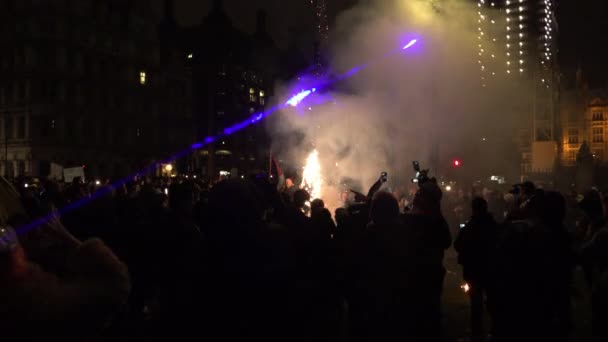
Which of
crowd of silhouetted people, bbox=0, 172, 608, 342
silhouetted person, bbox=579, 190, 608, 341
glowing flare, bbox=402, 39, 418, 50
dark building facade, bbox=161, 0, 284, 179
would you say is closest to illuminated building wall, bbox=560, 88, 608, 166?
dark building facade, bbox=161, 0, 284, 179

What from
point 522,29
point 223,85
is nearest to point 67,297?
point 223,85

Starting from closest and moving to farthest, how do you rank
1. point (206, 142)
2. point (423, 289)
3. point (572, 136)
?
point (423, 289) → point (206, 142) → point (572, 136)

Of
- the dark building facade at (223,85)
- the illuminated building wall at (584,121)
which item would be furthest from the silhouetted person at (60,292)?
the illuminated building wall at (584,121)

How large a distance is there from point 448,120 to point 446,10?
639 cm

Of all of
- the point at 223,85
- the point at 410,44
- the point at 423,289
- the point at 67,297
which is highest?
the point at 223,85

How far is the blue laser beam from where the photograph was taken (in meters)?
1.85

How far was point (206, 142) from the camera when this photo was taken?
5491 centimetres

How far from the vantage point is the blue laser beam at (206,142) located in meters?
1.85

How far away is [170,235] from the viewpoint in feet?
16.8

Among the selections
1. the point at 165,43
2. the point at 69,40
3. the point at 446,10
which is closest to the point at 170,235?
the point at 446,10

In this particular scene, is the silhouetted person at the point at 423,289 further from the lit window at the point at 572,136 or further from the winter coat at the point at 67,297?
the lit window at the point at 572,136

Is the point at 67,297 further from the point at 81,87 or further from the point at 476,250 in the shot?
the point at 81,87

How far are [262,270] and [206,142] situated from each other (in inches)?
2072

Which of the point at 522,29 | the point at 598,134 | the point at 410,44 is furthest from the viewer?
the point at 522,29
